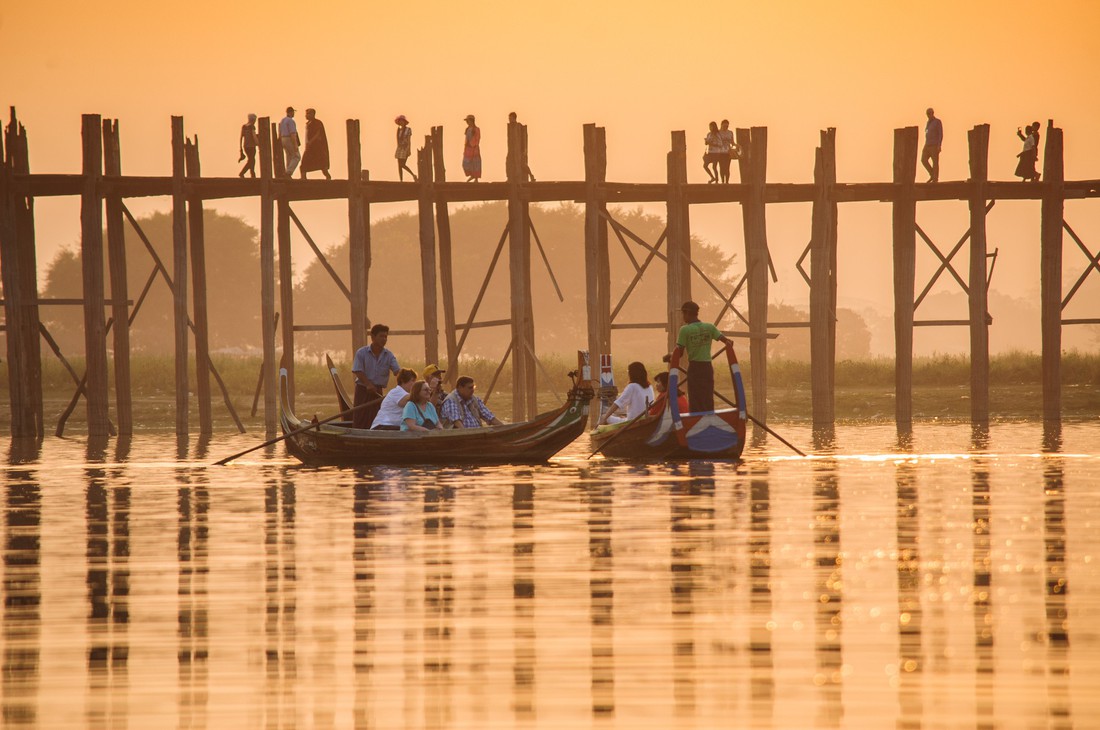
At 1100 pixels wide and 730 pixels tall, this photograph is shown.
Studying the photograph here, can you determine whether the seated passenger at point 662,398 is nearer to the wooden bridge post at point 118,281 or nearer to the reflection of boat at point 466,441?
the reflection of boat at point 466,441

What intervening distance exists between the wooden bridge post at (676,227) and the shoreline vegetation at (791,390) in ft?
23.6

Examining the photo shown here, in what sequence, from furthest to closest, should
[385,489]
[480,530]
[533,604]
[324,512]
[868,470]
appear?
[868,470]
[385,489]
[324,512]
[480,530]
[533,604]

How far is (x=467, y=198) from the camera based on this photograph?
28.5 m

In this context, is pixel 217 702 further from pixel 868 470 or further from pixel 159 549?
pixel 868 470

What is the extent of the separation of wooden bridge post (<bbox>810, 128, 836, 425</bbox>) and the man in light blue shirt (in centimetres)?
805

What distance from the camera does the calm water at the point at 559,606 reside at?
22.7 ft

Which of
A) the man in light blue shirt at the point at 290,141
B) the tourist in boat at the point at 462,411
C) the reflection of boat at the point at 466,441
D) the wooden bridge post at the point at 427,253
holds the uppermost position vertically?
the man in light blue shirt at the point at 290,141

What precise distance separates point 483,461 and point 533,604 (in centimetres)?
1076

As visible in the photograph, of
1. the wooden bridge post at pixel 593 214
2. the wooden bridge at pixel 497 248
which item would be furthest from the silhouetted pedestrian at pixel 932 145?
the wooden bridge post at pixel 593 214

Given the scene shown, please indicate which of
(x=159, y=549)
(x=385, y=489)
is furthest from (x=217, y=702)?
(x=385, y=489)

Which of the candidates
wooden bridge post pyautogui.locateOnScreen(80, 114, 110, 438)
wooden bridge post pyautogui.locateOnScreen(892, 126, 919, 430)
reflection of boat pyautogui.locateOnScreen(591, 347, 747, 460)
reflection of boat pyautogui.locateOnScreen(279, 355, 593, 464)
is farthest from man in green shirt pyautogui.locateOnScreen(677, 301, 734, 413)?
wooden bridge post pyautogui.locateOnScreen(80, 114, 110, 438)

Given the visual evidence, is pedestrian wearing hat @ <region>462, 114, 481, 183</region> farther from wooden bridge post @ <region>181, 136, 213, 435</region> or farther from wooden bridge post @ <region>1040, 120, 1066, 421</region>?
wooden bridge post @ <region>1040, 120, 1066, 421</region>

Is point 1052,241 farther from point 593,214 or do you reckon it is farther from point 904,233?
point 593,214

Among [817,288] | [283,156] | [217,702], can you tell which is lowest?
[217,702]
